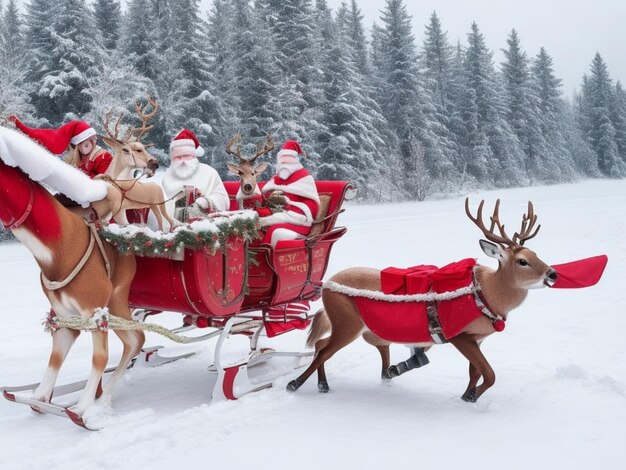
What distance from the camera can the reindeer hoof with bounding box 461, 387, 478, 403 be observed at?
410 cm

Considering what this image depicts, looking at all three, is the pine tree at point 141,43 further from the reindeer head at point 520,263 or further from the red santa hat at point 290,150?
the reindeer head at point 520,263

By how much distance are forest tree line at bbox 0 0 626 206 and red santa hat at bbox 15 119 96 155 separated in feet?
48.7

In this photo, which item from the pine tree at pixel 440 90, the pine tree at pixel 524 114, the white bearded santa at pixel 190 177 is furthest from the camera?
the pine tree at pixel 524 114

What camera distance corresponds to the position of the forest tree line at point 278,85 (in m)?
21.3

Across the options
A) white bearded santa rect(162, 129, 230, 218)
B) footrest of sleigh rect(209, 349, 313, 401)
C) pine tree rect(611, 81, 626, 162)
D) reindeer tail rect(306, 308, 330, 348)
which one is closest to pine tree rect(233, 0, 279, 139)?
white bearded santa rect(162, 129, 230, 218)

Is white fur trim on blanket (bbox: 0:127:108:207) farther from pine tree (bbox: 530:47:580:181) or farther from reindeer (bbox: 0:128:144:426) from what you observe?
pine tree (bbox: 530:47:580:181)

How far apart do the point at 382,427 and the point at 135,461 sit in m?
1.55

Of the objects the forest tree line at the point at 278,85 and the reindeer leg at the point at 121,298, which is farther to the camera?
the forest tree line at the point at 278,85

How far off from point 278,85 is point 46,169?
22380mm

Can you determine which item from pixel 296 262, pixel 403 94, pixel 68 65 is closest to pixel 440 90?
pixel 403 94

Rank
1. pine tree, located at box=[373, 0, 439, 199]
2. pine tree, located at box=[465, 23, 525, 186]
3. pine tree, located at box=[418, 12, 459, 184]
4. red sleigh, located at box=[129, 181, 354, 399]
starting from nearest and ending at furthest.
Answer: red sleigh, located at box=[129, 181, 354, 399], pine tree, located at box=[373, 0, 439, 199], pine tree, located at box=[418, 12, 459, 184], pine tree, located at box=[465, 23, 525, 186]

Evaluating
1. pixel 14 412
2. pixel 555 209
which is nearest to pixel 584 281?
pixel 14 412

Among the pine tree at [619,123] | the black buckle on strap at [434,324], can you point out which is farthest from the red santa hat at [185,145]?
the pine tree at [619,123]

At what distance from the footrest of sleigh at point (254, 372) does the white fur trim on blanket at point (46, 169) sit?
61.7 inches
